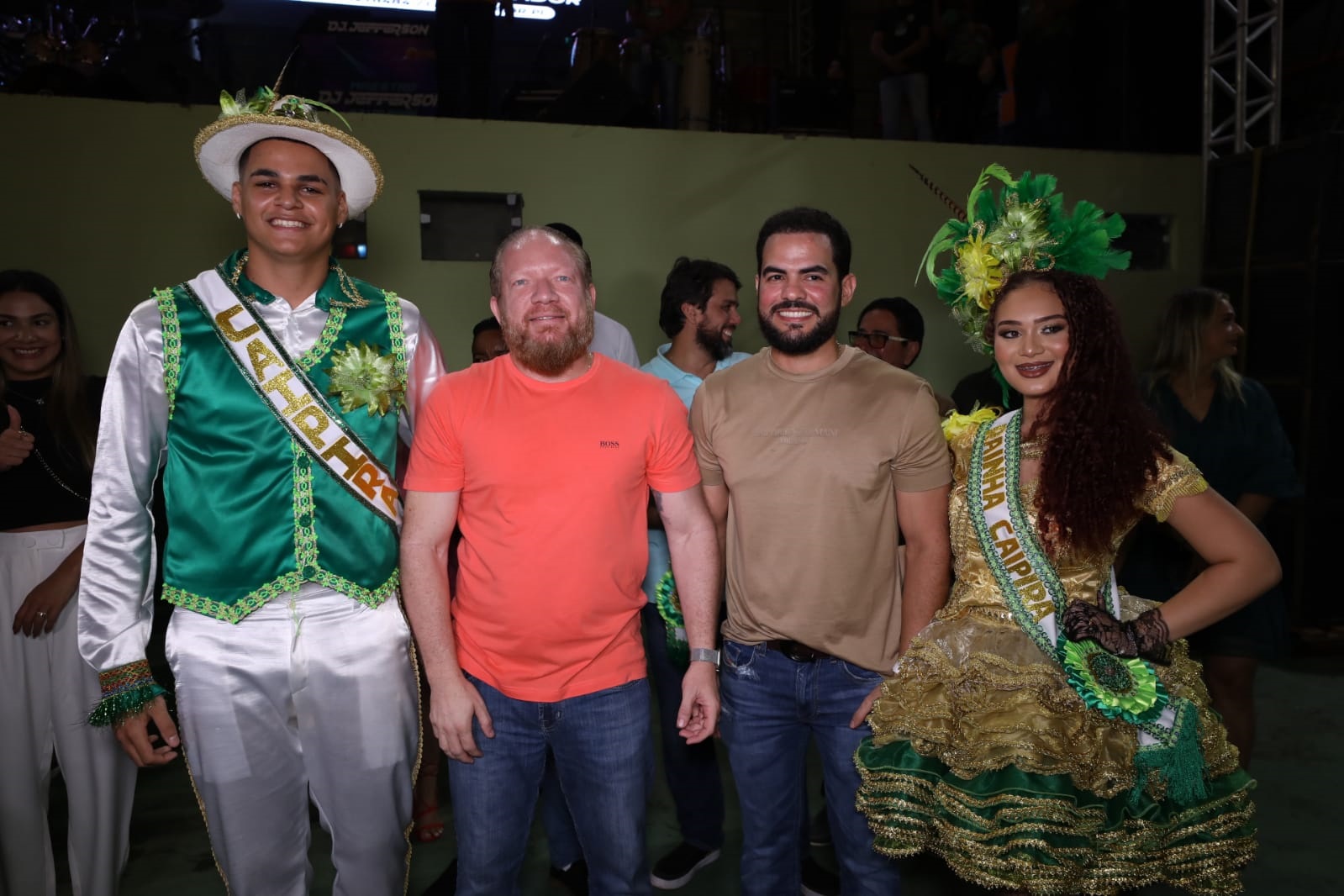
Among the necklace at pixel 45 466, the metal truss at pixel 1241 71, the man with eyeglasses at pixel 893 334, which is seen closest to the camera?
the necklace at pixel 45 466

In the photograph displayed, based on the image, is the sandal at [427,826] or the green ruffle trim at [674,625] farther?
the sandal at [427,826]

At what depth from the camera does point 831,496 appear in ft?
6.81

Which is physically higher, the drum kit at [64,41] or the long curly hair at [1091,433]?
the drum kit at [64,41]

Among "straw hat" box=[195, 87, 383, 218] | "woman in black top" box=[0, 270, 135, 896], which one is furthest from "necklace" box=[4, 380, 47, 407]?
"straw hat" box=[195, 87, 383, 218]

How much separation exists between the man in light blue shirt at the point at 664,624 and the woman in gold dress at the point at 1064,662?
3.34 ft

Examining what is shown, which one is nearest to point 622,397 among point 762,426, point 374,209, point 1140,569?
point 762,426

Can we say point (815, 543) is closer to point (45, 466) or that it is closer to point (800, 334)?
point (800, 334)

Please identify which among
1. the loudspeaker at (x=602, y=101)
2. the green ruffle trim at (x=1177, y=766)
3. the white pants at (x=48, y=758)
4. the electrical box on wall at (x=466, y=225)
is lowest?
the white pants at (x=48, y=758)

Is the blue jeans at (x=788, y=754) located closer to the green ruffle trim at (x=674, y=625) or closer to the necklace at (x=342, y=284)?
the green ruffle trim at (x=674, y=625)

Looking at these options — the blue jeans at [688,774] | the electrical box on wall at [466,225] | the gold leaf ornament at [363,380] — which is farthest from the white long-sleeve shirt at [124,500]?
the electrical box on wall at [466,225]

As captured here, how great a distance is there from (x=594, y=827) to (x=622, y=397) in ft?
2.89

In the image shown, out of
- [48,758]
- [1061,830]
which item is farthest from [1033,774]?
[48,758]

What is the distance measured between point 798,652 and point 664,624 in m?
0.77

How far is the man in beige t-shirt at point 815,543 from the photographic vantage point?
2080 mm
